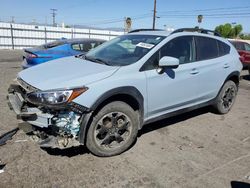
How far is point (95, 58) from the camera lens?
172 inches

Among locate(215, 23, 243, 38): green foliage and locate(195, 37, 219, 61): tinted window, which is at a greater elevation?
locate(215, 23, 243, 38): green foliage

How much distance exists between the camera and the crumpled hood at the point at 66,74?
132 inches

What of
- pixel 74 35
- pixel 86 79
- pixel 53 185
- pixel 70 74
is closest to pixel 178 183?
pixel 53 185

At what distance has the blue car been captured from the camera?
7184 millimetres

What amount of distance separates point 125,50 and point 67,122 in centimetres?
173

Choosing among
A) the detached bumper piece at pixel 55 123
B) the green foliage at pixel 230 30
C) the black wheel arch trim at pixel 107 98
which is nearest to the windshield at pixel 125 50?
the black wheel arch trim at pixel 107 98

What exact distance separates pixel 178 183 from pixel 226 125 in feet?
8.41

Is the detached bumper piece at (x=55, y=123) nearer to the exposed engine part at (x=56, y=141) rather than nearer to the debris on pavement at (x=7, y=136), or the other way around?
the exposed engine part at (x=56, y=141)

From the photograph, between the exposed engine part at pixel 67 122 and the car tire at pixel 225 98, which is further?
the car tire at pixel 225 98

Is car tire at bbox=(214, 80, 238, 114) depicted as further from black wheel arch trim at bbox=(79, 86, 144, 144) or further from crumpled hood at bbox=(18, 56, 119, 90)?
crumpled hood at bbox=(18, 56, 119, 90)

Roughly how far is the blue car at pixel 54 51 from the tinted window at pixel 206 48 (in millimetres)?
4233

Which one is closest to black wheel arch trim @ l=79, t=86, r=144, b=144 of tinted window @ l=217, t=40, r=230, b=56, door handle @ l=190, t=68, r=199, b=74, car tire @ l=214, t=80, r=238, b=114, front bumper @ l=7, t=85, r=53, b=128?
front bumper @ l=7, t=85, r=53, b=128

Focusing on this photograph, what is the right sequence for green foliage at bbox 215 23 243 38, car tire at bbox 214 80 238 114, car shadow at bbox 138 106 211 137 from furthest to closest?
green foliage at bbox 215 23 243 38 < car tire at bbox 214 80 238 114 < car shadow at bbox 138 106 211 137

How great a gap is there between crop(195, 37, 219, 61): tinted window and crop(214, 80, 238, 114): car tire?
2.64 ft
